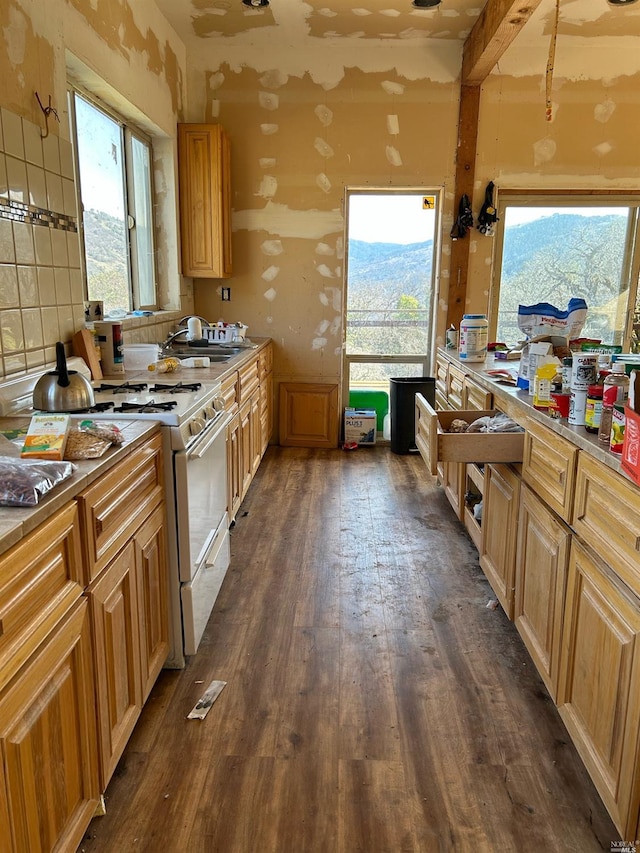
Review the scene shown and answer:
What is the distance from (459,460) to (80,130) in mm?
2423

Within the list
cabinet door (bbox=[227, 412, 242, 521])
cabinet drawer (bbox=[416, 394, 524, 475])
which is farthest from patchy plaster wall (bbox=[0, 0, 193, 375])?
cabinet drawer (bbox=[416, 394, 524, 475])

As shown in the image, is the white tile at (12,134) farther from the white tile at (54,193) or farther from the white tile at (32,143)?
the white tile at (54,193)

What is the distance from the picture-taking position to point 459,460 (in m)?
2.09

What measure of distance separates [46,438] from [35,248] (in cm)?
112

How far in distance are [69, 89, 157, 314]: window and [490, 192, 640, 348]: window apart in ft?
8.59

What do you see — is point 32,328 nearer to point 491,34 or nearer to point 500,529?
point 500,529

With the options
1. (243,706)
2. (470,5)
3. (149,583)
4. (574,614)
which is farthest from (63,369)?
(470,5)

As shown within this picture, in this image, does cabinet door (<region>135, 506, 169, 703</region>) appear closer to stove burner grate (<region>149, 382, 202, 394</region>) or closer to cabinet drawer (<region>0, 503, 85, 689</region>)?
cabinet drawer (<region>0, 503, 85, 689</region>)

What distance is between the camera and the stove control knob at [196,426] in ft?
6.27

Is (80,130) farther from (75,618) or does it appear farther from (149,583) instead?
(75,618)

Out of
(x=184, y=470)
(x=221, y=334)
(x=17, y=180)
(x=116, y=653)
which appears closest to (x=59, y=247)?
(x=17, y=180)

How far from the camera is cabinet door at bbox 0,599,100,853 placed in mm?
955

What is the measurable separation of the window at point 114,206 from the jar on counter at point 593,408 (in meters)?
2.41

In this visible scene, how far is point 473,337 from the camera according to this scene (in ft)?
10.4
